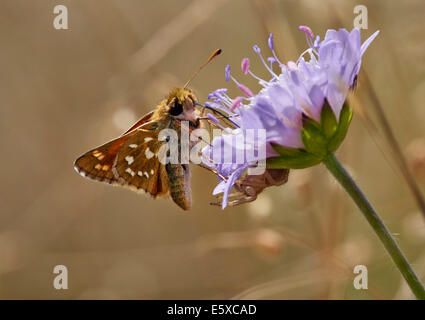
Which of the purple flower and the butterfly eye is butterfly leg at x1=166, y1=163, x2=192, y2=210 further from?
the purple flower

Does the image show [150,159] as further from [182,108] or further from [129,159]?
[182,108]

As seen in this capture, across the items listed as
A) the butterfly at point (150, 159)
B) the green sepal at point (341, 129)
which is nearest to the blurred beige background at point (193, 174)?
the butterfly at point (150, 159)

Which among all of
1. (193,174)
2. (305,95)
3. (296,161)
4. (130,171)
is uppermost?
(193,174)

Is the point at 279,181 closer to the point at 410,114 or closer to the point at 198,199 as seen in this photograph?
the point at 410,114

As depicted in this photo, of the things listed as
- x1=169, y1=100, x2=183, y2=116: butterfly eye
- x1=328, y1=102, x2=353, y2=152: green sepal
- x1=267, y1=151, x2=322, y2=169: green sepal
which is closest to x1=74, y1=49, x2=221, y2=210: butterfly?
x1=169, y1=100, x2=183, y2=116: butterfly eye

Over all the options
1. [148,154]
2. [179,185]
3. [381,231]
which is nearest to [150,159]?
[148,154]
